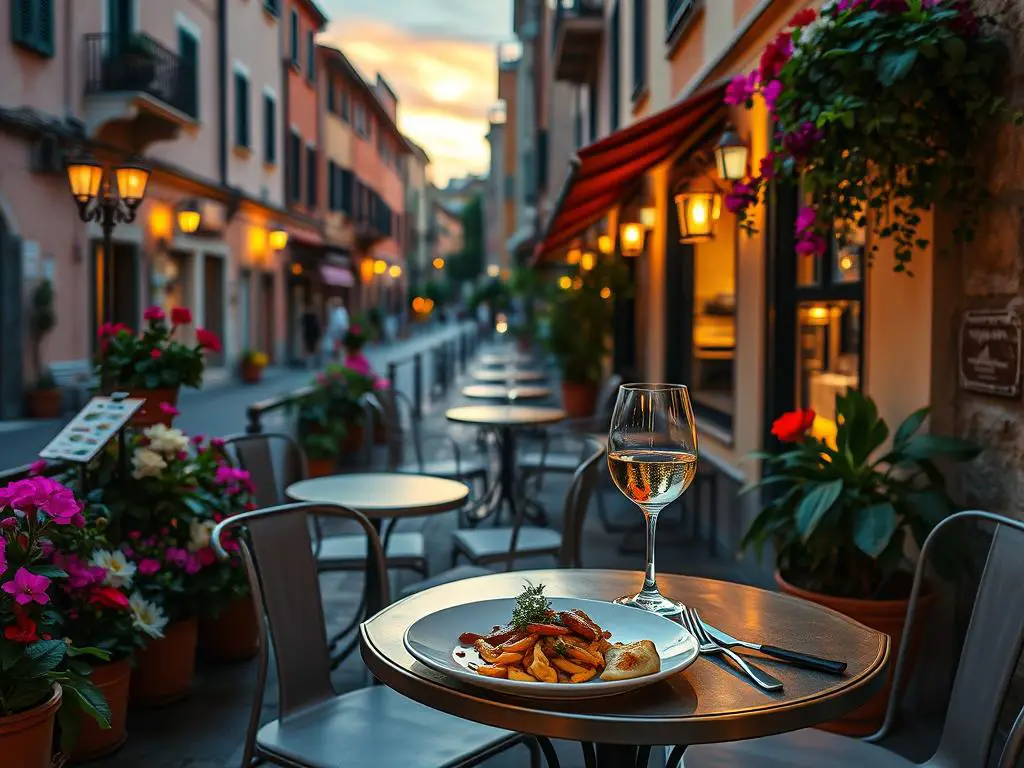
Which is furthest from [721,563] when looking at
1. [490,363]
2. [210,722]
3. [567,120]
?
[567,120]

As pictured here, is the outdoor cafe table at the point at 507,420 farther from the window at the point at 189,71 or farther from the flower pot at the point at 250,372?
the flower pot at the point at 250,372

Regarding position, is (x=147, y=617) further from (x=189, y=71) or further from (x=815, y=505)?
(x=189, y=71)

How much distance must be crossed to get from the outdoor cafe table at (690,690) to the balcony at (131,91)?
12.5 m

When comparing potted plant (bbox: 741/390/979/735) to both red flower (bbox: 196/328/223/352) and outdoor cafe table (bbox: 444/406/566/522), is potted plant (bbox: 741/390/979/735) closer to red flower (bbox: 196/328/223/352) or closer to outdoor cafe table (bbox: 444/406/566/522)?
red flower (bbox: 196/328/223/352)

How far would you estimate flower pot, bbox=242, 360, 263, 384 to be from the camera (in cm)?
1944

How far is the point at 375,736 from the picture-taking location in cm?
243

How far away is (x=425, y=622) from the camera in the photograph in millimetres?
1819

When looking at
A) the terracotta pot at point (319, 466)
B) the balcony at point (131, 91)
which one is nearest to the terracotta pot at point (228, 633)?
the terracotta pot at point (319, 466)

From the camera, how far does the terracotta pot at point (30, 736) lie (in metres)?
2.49

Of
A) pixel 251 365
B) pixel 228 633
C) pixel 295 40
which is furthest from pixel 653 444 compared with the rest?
pixel 295 40

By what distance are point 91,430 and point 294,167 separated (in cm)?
2220

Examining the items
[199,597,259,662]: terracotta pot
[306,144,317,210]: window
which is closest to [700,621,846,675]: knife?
[199,597,259,662]: terracotta pot

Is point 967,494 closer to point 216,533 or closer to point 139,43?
point 216,533

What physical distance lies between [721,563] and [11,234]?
9.34 meters
